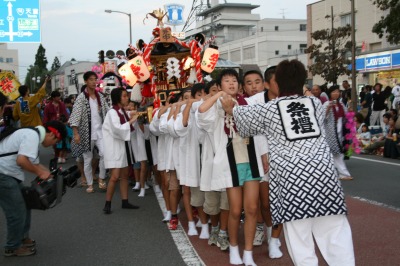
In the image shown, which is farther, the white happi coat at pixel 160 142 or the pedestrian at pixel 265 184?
the white happi coat at pixel 160 142

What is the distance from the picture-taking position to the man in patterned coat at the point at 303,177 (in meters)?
3.23

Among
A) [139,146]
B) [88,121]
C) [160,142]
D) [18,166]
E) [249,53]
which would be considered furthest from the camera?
[249,53]

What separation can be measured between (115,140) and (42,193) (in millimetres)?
2412

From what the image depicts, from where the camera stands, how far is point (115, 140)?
22.9 feet

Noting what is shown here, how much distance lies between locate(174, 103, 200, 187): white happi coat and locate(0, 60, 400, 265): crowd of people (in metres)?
0.01

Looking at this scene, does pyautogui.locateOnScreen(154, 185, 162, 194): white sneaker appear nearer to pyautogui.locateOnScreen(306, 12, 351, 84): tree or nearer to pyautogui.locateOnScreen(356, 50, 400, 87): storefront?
pyautogui.locateOnScreen(356, 50, 400, 87): storefront

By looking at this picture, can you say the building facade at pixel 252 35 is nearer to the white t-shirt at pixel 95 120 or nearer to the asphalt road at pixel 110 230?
the white t-shirt at pixel 95 120

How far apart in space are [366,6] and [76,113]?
95.8 ft

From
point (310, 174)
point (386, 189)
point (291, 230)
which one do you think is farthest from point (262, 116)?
point (386, 189)

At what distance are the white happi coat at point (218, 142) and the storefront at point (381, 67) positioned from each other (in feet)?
73.3

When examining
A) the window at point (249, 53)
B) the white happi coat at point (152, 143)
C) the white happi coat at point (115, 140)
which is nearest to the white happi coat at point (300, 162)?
the white happi coat at point (115, 140)

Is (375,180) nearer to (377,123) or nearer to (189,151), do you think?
(189,151)

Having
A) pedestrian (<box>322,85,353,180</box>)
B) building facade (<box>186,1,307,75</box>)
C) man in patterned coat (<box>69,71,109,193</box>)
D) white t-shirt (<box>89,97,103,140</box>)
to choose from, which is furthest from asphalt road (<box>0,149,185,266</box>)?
building facade (<box>186,1,307,75</box>)

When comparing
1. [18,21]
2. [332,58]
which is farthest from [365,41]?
[18,21]
